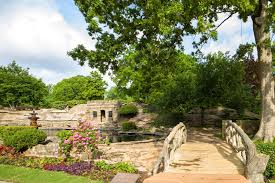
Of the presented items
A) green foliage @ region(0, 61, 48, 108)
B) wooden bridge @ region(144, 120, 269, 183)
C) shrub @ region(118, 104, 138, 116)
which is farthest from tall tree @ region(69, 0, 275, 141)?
green foliage @ region(0, 61, 48, 108)

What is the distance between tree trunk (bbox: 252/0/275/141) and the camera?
15.3 metres

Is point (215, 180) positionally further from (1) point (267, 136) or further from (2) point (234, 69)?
(2) point (234, 69)

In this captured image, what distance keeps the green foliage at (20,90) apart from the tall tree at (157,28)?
45075mm

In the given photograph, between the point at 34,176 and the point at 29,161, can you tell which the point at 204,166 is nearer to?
the point at 34,176

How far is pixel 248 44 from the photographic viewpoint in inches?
674

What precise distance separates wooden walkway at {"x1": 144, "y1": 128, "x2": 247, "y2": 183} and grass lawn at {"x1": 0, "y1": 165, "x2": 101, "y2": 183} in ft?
9.99

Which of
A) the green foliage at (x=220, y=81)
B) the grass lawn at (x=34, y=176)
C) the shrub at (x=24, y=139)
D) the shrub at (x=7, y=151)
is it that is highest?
the green foliage at (x=220, y=81)

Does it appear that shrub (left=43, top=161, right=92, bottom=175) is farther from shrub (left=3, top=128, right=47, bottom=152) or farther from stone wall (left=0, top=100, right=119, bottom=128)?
stone wall (left=0, top=100, right=119, bottom=128)

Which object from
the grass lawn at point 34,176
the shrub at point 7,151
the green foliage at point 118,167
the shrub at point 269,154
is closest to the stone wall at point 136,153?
the green foliage at point 118,167

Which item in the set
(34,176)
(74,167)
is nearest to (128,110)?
(74,167)

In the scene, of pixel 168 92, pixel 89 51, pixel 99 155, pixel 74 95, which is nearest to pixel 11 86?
pixel 74 95

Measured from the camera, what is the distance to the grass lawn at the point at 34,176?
36.4ft

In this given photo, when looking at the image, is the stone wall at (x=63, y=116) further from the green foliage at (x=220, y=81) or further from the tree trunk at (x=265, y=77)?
the tree trunk at (x=265, y=77)

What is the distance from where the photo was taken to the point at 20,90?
198ft
